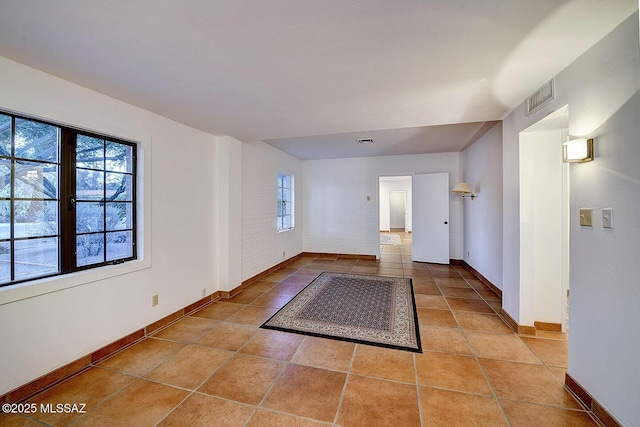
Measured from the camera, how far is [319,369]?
204cm

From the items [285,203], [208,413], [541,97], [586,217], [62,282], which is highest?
[541,97]

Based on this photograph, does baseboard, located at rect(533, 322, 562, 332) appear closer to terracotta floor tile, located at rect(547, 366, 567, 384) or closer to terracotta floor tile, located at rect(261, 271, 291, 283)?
terracotta floor tile, located at rect(547, 366, 567, 384)

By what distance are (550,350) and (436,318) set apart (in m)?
0.97

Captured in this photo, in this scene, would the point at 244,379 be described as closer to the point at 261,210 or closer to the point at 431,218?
the point at 261,210

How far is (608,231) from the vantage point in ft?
4.86

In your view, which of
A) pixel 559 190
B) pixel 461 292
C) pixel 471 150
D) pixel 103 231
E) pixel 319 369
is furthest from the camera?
pixel 471 150

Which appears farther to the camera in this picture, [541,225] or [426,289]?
[426,289]

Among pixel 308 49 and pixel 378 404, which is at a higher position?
pixel 308 49

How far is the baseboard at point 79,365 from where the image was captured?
67.3 inches

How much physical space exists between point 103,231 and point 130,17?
5.98ft

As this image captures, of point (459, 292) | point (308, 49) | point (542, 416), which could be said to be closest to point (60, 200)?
point (308, 49)

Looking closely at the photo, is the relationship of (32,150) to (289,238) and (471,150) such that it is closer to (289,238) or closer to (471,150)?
(289,238)

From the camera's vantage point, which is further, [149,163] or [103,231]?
[149,163]

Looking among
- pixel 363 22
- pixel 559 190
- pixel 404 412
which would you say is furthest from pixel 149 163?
pixel 559 190
